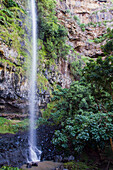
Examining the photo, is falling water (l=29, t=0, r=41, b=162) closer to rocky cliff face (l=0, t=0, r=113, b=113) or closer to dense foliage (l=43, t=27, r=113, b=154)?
rocky cliff face (l=0, t=0, r=113, b=113)

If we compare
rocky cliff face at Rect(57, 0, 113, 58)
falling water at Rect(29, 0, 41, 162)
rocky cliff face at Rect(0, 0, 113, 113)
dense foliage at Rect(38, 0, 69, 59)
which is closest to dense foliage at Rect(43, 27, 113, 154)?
falling water at Rect(29, 0, 41, 162)

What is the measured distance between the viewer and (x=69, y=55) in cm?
1812

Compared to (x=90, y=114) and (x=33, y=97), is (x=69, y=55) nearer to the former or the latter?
(x=33, y=97)

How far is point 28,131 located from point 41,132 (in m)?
0.97

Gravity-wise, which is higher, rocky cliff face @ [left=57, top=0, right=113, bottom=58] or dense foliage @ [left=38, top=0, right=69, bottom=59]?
rocky cliff face @ [left=57, top=0, right=113, bottom=58]

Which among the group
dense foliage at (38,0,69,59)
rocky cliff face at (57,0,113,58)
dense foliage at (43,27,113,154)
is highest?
rocky cliff face at (57,0,113,58)

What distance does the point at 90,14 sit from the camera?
2969 cm

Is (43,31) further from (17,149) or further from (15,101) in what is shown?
(17,149)

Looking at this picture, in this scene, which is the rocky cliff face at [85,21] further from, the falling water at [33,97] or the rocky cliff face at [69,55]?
the falling water at [33,97]

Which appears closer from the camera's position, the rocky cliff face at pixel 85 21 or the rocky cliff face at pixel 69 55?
the rocky cliff face at pixel 69 55

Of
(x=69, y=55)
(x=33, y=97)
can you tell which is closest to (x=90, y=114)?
(x=33, y=97)

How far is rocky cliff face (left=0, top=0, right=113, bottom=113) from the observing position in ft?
30.0

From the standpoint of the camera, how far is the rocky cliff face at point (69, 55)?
360 inches

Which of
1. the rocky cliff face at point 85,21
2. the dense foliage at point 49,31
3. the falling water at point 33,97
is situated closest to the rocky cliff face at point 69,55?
the rocky cliff face at point 85,21
